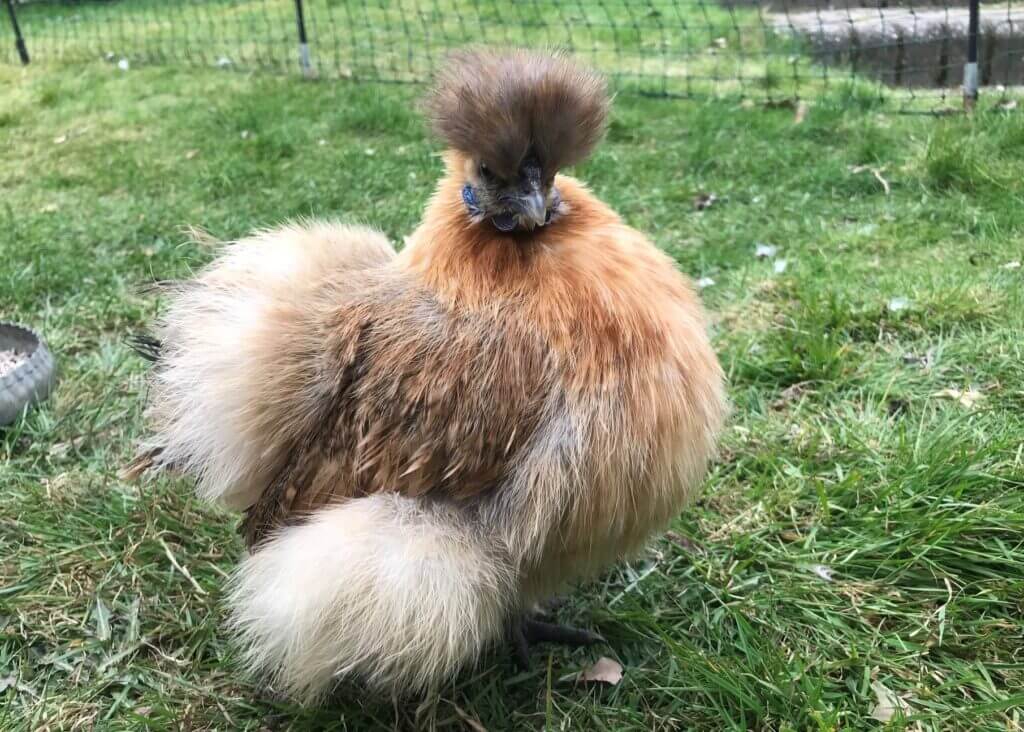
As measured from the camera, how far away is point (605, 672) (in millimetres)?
2088

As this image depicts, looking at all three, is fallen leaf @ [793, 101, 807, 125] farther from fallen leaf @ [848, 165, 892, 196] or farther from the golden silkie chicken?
the golden silkie chicken

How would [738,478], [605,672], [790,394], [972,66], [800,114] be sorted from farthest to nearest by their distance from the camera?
[800,114], [972,66], [790,394], [738,478], [605,672]

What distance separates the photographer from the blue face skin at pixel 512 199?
1766mm

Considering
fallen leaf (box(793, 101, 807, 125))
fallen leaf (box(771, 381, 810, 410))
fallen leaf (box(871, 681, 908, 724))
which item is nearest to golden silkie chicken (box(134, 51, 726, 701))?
→ fallen leaf (box(871, 681, 908, 724))

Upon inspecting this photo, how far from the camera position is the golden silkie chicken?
1.73 m

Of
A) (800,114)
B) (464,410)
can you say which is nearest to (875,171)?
(800,114)

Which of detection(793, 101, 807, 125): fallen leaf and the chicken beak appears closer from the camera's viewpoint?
the chicken beak

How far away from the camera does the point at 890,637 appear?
2027 mm

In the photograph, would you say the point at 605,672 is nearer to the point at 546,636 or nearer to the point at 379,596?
the point at 546,636

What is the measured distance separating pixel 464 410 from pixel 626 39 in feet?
25.7

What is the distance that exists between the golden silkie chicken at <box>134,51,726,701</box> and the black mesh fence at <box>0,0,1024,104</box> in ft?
13.1

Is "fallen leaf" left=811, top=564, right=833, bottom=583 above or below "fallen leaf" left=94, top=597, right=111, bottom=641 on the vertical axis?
above

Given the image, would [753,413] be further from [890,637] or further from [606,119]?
[606,119]

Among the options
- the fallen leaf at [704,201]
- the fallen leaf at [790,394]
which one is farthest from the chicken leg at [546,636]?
the fallen leaf at [704,201]
